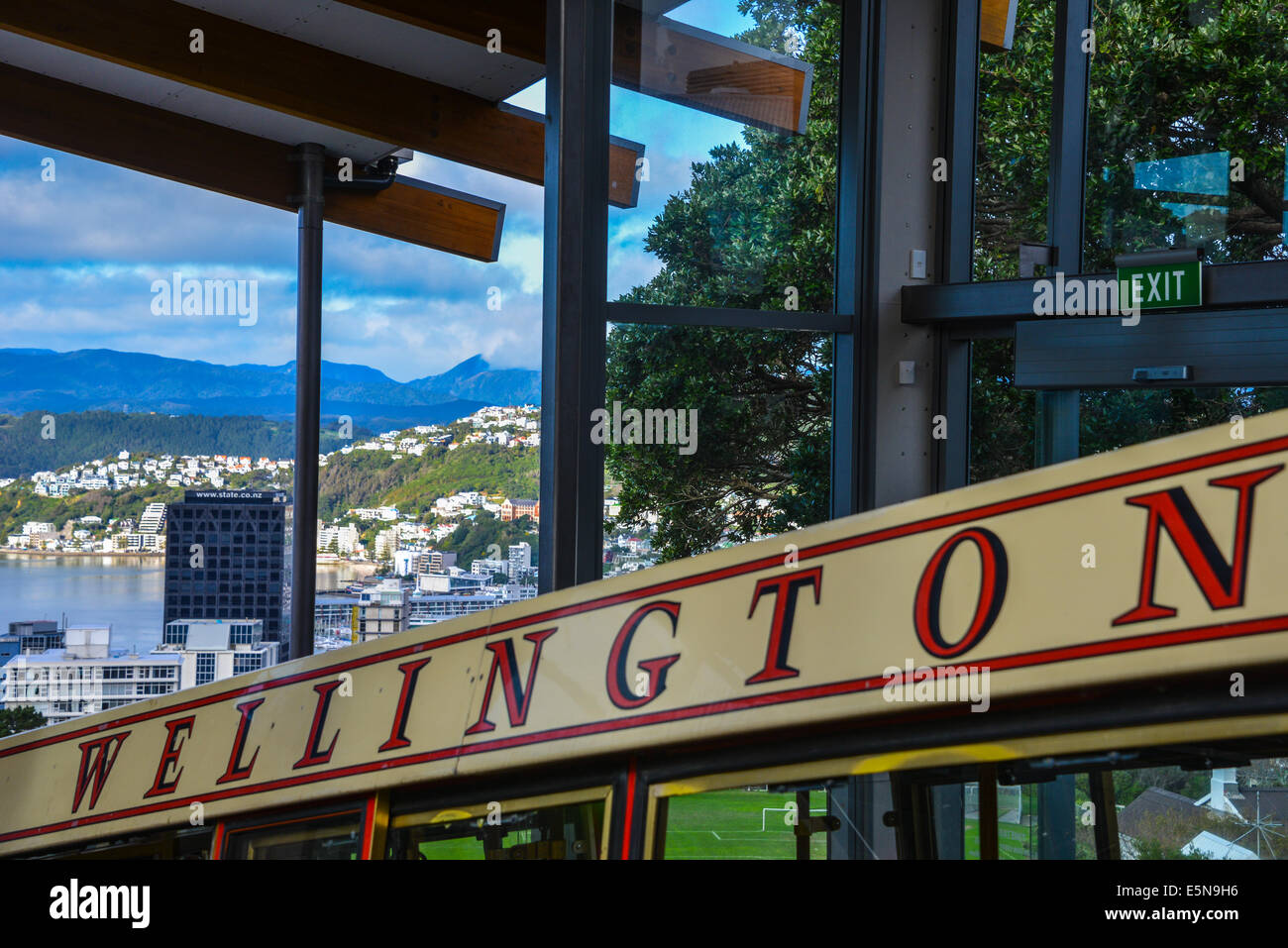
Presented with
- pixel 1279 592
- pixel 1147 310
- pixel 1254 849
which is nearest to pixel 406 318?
pixel 1147 310

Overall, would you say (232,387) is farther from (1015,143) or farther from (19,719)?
(1015,143)

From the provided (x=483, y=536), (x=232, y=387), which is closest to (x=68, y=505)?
(x=232, y=387)

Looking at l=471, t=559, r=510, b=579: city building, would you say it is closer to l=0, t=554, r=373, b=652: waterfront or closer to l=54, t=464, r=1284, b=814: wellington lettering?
l=0, t=554, r=373, b=652: waterfront

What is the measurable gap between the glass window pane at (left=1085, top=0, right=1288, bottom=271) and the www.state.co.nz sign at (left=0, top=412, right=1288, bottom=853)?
279 centimetres

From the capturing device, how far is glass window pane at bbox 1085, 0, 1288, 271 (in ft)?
10.6

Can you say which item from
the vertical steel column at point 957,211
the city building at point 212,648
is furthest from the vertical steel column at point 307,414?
the vertical steel column at point 957,211

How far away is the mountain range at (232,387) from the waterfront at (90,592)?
604mm

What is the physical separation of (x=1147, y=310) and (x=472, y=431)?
2.63 metres

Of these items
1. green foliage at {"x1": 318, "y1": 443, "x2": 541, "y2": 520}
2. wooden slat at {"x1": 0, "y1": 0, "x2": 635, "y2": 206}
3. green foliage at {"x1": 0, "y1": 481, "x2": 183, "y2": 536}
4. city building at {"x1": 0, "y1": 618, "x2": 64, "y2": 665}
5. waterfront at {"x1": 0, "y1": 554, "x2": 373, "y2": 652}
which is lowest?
city building at {"x1": 0, "y1": 618, "x2": 64, "y2": 665}

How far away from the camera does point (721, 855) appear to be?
104 cm

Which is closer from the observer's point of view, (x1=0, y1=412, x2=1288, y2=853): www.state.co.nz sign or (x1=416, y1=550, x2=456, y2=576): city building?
(x1=0, y1=412, x2=1288, y2=853): www.state.co.nz sign

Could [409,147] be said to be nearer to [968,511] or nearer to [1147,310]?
[1147,310]

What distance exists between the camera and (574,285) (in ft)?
11.4
